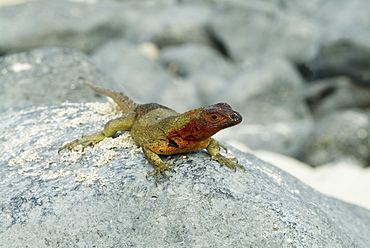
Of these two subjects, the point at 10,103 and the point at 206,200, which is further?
the point at 10,103

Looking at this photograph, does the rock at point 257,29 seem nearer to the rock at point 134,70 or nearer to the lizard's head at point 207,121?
the rock at point 134,70

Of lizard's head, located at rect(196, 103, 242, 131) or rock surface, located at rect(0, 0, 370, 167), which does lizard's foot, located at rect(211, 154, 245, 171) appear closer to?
lizard's head, located at rect(196, 103, 242, 131)

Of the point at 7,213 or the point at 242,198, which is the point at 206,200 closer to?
the point at 242,198

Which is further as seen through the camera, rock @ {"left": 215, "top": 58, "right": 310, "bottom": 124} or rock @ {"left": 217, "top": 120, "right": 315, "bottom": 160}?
rock @ {"left": 215, "top": 58, "right": 310, "bottom": 124}

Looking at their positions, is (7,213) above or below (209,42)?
above

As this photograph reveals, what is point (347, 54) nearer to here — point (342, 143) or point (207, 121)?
point (342, 143)

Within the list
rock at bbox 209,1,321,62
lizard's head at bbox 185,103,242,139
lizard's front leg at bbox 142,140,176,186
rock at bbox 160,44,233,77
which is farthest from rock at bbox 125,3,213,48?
lizard's head at bbox 185,103,242,139

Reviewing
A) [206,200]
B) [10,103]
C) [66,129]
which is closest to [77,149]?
[66,129]

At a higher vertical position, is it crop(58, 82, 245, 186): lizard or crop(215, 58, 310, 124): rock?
crop(58, 82, 245, 186): lizard
